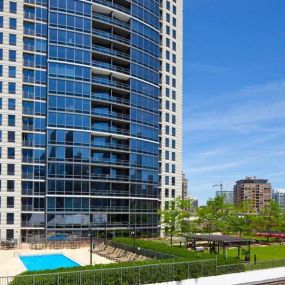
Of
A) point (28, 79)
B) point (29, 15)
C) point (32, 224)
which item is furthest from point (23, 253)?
point (29, 15)

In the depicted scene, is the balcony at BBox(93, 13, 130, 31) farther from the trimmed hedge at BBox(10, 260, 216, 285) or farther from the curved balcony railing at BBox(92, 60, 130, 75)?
the trimmed hedge at BBox(10, 260, 216, 285)

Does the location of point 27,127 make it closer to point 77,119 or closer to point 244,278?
point 77,119

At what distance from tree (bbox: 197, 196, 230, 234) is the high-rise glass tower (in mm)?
8555

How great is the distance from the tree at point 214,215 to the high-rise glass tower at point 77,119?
8.56m

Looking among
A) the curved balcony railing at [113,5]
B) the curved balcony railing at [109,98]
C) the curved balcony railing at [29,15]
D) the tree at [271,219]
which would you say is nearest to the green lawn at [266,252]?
the tree at [271,219]

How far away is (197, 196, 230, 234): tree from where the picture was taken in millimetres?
63575

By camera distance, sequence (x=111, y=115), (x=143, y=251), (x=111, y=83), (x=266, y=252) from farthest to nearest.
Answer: (x=111, y=83) < (x=111, y=115) < (x=266, y=252) < (x=143, y=251)

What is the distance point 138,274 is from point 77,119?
34.2 metres

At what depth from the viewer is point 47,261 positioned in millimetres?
45688

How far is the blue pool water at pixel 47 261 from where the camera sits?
4247 cm

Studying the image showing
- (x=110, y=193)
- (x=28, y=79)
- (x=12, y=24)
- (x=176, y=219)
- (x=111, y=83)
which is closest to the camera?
(x=176, y=219)

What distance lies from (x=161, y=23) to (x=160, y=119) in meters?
16.7

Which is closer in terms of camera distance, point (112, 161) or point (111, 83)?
point (112, 161)

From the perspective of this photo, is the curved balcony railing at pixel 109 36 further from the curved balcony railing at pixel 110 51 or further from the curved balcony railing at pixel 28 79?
the curved balcony railing at pixel 28 79
